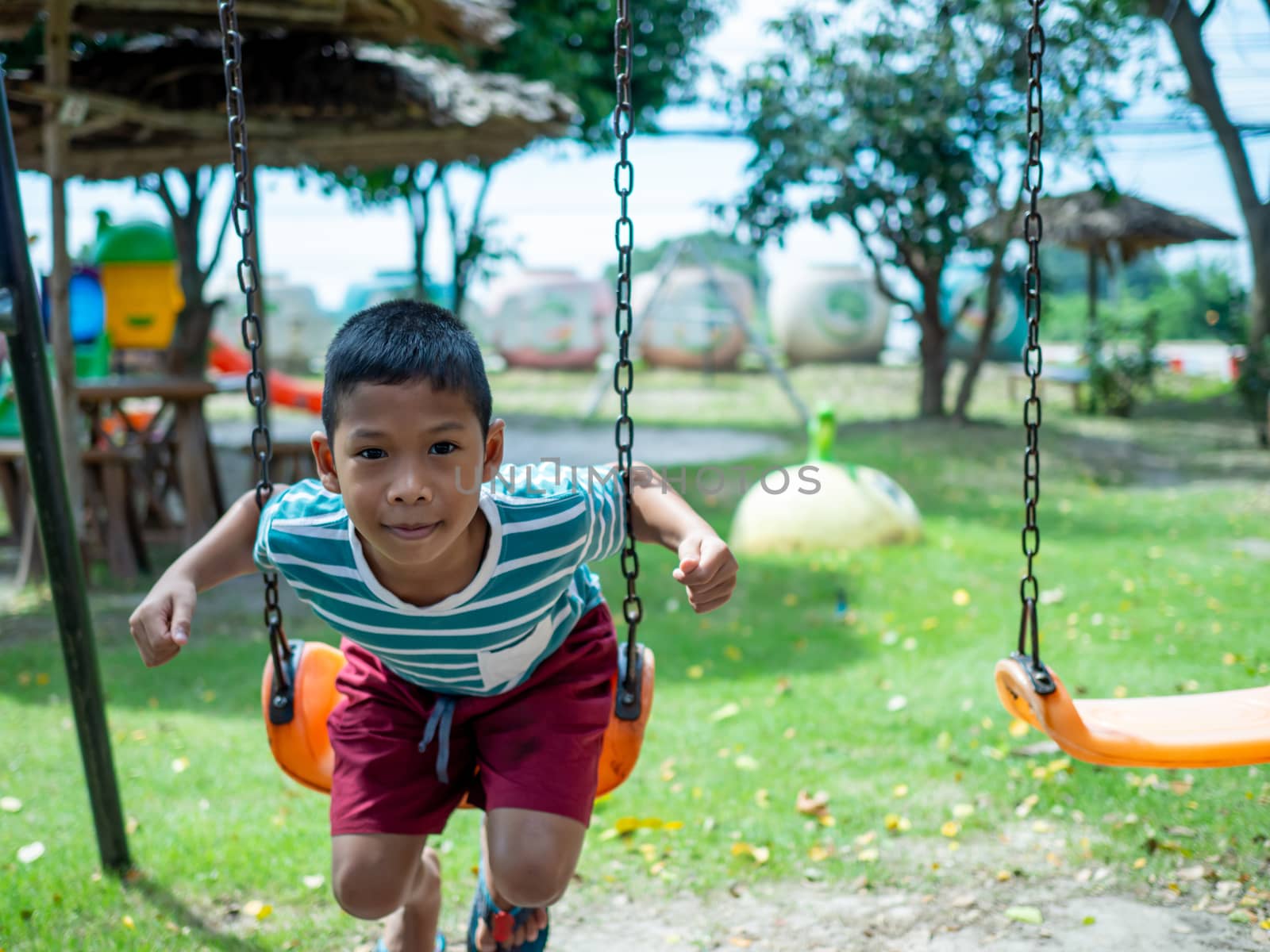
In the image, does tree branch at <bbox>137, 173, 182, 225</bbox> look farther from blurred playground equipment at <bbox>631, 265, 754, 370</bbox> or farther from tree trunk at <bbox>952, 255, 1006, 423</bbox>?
blurred playground equipment at <bbox>631, 265, 754, 370</bbox>

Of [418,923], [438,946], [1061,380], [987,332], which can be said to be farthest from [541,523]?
[1061,380]

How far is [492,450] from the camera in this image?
6.68 ft

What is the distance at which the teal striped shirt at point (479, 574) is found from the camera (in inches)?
83.4

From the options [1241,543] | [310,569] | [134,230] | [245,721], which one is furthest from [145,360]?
[310,569]

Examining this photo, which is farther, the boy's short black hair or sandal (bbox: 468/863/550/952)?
sandal (bbox: 468/863/550/952)

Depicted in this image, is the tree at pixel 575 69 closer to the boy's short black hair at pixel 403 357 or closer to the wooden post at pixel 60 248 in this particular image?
the wooden post at pixel 60 248

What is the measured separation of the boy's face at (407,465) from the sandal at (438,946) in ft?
3.27

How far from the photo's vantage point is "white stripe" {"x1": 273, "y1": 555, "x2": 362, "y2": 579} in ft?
6.93

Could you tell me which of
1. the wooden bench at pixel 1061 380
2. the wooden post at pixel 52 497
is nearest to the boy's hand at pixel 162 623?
the wooden post at pixel 52 497

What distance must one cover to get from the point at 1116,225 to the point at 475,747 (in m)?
16.4

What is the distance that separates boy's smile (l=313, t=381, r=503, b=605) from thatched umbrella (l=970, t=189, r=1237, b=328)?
1546 cm

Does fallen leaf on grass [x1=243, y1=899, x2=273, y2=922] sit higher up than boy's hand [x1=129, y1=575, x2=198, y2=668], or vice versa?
boy's hand [x1=129, y1=575, x2=198, y2=668]

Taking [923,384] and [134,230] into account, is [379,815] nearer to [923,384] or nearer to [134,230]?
[134,230]

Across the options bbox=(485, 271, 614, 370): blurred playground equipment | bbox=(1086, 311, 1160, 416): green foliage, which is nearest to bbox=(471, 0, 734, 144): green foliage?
bbox=(1086, 311, 1160, 416): green foliage
